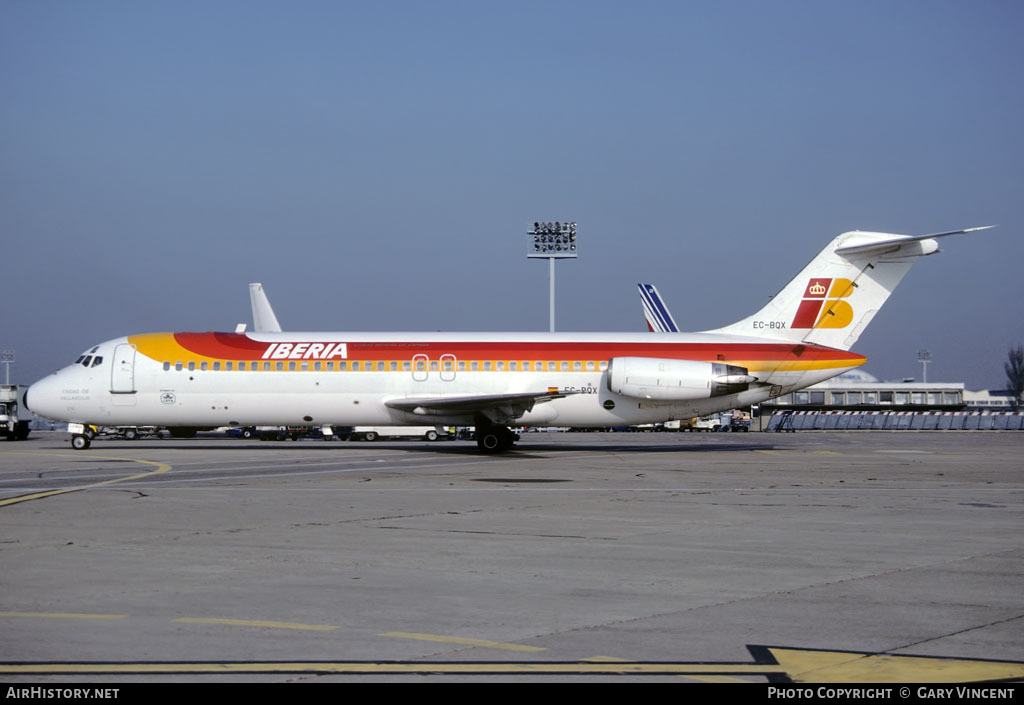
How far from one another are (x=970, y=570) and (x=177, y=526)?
979cm

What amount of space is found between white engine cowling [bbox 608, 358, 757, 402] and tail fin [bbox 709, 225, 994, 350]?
108 inches

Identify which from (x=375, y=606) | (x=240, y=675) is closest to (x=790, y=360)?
(x=375, y=606)

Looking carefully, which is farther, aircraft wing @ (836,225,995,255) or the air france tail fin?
the air france tail fin

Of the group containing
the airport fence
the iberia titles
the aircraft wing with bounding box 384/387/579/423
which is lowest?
the airport fence

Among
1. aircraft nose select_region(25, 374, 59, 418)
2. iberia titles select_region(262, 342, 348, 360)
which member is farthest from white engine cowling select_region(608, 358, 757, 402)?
aircraft nose select_region(25, 374, 59, 418)

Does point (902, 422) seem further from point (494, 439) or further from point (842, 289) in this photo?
point (494, 439)

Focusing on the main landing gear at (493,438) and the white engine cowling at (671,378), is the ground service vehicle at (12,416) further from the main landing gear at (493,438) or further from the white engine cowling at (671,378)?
the white engine cowling at (671,378)

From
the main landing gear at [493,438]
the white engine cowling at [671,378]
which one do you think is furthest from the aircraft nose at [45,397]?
the white engine cowling at [671,378]

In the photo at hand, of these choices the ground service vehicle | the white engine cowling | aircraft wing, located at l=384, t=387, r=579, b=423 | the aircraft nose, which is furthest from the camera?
the ground service vehicle

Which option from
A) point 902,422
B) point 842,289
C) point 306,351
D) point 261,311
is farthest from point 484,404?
point 902,422

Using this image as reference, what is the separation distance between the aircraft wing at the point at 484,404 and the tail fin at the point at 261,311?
1089 inches

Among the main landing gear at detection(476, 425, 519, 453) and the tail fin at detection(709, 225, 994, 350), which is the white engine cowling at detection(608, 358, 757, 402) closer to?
the tail fin at detection(709, 225, 994, 350)

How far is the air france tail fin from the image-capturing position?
6669 centimetres

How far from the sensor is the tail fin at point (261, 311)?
201ft
